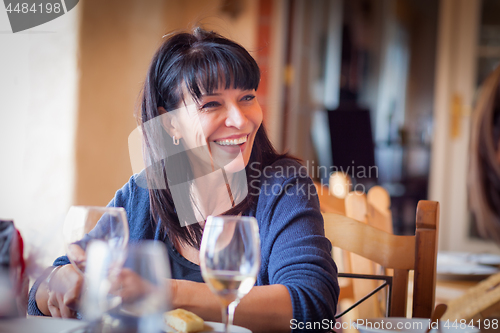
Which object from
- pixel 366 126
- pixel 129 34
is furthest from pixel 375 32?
pixel 129 34

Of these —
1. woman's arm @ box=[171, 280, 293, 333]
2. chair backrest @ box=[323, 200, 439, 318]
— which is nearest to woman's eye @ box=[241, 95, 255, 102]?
chair backrest @ box=[323, 200, 439, 318]

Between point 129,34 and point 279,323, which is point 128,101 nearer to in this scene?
point 129,34

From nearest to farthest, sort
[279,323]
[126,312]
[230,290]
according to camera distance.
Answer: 1. [126,312]
2. [230,290]
3. [279,323]

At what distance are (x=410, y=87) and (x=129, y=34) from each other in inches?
127

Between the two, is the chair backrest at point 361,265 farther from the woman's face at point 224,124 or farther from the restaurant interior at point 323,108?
the woman's face at point 224,124

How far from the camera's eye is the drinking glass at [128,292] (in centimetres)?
39

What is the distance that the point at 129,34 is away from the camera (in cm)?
245

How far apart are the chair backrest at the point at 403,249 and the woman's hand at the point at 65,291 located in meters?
0.55

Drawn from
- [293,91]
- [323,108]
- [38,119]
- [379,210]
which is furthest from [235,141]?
[323,108]

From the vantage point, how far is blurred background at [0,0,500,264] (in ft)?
6.88

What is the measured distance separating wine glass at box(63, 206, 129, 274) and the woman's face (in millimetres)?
524

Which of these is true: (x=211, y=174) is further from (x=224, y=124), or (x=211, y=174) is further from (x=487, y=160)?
(x=487, y=160)

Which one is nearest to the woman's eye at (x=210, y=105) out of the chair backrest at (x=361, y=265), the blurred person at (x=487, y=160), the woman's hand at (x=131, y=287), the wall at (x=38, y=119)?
the chair backrest at (x=361, y=265)

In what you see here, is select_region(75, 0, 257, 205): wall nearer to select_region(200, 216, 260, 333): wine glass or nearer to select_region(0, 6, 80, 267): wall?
select_region(0, 6, 80, 267): wall
